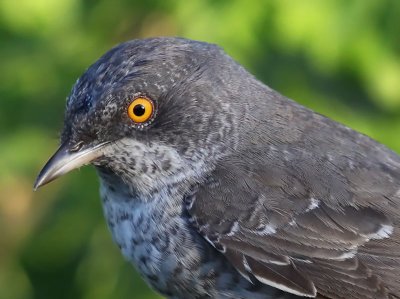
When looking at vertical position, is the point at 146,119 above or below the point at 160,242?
above

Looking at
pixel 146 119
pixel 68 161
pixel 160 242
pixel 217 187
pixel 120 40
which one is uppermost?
pixel 120 40

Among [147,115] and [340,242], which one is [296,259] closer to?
[340,242]

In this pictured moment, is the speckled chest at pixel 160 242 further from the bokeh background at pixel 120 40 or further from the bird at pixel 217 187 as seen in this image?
the bokeh background at pixel 120 40

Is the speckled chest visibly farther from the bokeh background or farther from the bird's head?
the bokeh background

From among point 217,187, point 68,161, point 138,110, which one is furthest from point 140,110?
point 217,187

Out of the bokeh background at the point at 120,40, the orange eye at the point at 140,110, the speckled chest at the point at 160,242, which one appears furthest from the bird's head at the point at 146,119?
the bokeh background at the point at 120,40

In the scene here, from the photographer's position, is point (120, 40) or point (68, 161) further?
point (120, 40)

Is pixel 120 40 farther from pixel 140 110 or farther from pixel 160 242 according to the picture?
pixel 160 242
